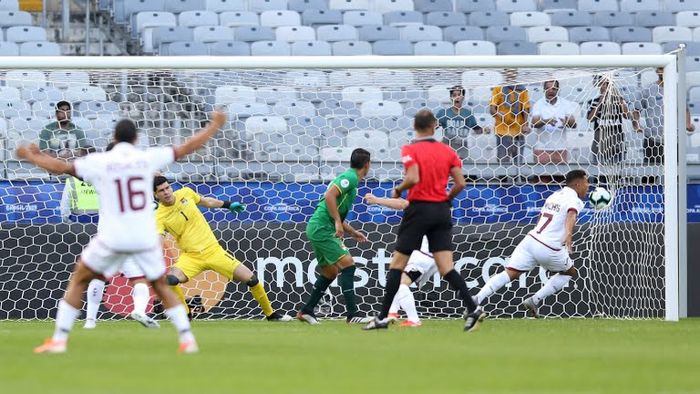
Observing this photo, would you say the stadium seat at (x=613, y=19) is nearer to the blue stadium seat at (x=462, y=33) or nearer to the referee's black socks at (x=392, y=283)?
the blue stadium seat at (x=462, y=33)

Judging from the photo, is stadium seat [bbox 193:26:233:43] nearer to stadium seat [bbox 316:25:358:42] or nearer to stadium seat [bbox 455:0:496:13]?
stadium seat [bbox 316:25:358:42]

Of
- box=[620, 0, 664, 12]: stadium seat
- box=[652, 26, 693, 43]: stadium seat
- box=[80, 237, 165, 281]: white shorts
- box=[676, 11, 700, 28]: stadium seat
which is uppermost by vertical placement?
box=[620, 0, 664, 12]: stadium seat

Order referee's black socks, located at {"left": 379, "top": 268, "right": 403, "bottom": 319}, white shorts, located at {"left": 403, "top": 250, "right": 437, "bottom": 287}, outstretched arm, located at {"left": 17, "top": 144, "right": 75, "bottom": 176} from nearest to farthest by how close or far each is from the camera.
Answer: outstretched arm, located at {"left": 17, "top": 144, "right": 75, "bottom": 176} → referee's black socks, located at {"left": 379, "top": 268, "right": 403, "bottom": 319} → white shorts, located at {"left": 403, "top": 250, "right": 437, "bottom": 287}

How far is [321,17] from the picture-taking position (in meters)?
23.5

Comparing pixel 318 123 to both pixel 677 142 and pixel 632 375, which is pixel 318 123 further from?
pixel 632 375

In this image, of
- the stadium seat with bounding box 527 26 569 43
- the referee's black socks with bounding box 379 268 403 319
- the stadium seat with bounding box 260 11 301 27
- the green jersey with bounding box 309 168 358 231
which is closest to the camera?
the referee's black socks with bounding box 379 268 403 319

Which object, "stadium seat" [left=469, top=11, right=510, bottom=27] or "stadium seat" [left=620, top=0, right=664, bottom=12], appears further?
"stadium seat" [left=620, top=0, right=664, bottom=12]

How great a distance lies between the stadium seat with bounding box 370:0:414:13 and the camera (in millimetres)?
24266

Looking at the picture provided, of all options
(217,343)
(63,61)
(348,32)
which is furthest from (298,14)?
(217,343)

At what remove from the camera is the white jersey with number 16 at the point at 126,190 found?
30.7 feet

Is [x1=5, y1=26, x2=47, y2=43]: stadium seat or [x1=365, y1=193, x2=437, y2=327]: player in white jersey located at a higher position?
[x1=5, y1=26, x2=47, y2=43]: stadium seat

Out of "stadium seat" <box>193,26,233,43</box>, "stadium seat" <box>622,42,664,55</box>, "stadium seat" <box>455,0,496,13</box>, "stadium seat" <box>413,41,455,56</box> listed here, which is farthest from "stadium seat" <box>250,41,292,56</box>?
"stadium seat" <box>622,42,664,55</box>

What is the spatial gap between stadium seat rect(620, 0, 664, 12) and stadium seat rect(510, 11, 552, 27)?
1661 mm

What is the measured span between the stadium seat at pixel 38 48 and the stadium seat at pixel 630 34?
953 centimetres
